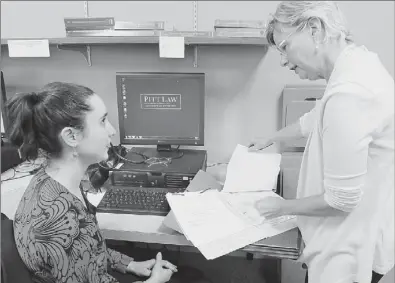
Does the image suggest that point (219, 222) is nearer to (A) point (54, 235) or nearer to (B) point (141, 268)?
(B) point (141, 268)

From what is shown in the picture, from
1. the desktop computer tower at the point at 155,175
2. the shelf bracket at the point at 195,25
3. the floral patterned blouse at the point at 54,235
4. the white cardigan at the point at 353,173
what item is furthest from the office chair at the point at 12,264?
the shelf bracket at the point at 195,25

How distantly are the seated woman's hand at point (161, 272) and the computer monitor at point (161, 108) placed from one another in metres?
0.58

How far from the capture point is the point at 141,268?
1276 mm

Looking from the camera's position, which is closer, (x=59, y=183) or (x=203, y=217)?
(x=59, y=183)

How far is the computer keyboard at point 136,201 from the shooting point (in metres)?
1.36

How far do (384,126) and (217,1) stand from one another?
3.39ft

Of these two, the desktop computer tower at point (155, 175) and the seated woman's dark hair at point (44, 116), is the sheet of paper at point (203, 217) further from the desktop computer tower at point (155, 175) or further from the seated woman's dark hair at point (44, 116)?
the seated woman's dark hair at point (44, 116)

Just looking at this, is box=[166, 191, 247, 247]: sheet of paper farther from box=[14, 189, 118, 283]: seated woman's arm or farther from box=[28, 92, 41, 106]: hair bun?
box=[28, 92, 41, 106]: hair bun

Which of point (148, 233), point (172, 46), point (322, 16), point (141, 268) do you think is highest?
point (322, 16)

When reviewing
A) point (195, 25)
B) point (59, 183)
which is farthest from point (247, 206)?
point (195, 25)

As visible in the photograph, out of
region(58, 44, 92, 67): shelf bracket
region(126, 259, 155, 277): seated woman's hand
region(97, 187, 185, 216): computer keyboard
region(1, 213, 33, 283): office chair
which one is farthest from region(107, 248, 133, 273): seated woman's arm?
region(58, 44, 92, 67): shelf bracket

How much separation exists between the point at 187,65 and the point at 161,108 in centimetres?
27

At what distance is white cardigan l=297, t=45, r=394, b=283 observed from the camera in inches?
33.1

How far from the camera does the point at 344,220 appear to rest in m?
1.00
